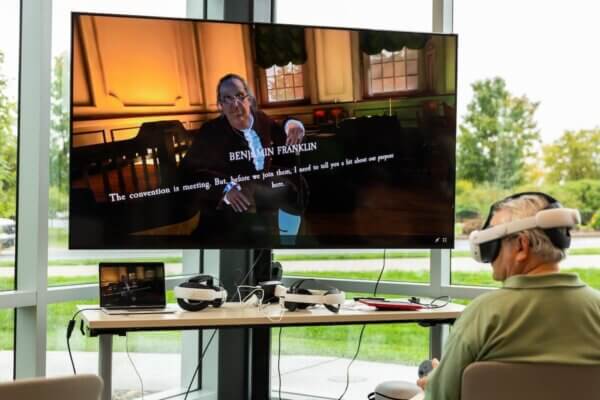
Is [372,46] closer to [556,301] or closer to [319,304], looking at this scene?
[319,304]

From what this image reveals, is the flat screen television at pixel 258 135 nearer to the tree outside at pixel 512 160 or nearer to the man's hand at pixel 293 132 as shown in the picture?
the man's hand at pixel 293 132

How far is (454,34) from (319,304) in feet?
4.48

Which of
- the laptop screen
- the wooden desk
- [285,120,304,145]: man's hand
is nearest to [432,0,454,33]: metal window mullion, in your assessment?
[285,120,304,145]: man's hand

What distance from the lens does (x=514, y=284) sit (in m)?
1.93

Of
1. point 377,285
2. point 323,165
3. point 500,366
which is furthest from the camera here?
point 377,285

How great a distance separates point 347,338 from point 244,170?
3.85 ft

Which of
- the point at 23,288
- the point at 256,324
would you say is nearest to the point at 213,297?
the point at 256,324

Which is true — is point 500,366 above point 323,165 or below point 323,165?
below

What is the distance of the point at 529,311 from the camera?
1.84 m

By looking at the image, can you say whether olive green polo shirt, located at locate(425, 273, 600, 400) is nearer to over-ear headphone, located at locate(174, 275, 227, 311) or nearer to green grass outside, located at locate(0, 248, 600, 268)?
over-ear headphone, located at locate(174, 275, 227, 311)

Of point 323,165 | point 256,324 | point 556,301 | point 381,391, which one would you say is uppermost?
point 323,165

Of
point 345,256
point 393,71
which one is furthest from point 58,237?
point 393,71

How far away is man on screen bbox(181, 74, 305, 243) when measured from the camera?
3215 millimetres

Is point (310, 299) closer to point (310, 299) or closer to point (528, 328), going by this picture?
point (310, 299)
